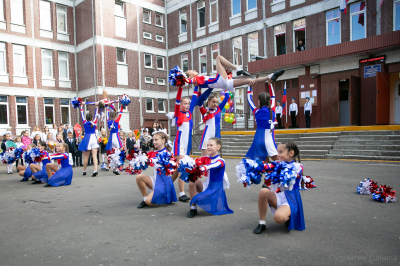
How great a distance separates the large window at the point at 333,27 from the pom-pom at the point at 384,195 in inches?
652

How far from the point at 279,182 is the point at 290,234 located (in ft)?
2.47

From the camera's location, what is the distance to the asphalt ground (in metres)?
3.16

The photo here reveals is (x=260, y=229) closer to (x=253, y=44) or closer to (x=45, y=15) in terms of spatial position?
(x=253, y=44)

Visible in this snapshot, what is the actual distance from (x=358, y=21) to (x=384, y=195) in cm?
1674

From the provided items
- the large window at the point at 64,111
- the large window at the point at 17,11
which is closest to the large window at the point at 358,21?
the large window at the point at 64,111

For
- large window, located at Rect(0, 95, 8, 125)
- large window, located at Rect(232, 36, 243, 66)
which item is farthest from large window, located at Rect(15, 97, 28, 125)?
large window, located at Rect(232, 36, 243, 66)

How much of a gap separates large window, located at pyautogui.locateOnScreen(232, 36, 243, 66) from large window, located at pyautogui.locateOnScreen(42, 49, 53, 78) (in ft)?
51.1

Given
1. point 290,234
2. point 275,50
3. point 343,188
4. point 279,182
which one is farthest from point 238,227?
point 275,50

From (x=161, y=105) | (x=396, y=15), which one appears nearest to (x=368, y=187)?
(x=396, y=15)

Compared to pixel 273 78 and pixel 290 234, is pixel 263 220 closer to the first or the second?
pixel 290 234

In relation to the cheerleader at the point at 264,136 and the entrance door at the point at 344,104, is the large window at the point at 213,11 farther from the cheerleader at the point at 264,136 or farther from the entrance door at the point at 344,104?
the cheerleader at the point at 264,136

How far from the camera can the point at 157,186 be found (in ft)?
18.0

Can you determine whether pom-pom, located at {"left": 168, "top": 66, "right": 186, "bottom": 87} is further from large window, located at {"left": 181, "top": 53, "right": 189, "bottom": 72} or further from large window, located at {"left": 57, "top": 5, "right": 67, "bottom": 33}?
large window, located at {"left": 181, "top": 53, "right": 189, "bottom": 72}

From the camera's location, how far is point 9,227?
4488mm
